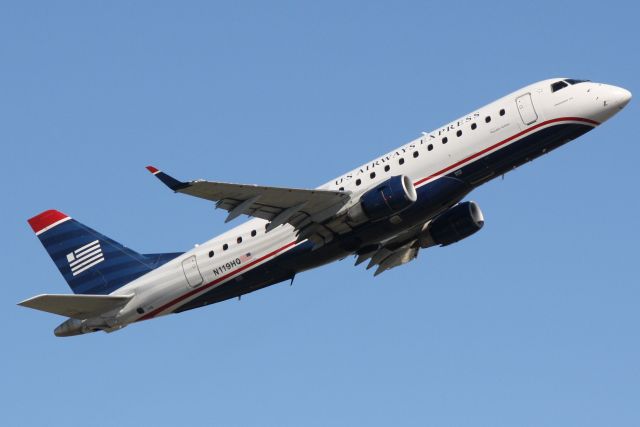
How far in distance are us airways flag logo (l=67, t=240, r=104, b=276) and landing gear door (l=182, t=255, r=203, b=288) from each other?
18.5 feet

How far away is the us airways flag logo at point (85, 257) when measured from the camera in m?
54.0

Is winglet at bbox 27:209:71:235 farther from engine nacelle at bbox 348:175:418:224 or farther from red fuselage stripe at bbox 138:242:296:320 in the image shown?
engine nacelle at bbox 348:175:418:224

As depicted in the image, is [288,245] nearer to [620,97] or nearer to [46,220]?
[46,220]

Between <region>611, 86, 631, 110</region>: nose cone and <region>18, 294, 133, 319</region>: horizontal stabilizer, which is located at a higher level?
<region>611, 86, 631, 110</region>: nose cone

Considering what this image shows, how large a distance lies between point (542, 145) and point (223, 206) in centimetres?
1342

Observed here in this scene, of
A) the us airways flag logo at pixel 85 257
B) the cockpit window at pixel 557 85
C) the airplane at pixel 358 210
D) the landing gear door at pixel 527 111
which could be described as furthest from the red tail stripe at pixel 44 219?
the cockpit window at pixel 557 85

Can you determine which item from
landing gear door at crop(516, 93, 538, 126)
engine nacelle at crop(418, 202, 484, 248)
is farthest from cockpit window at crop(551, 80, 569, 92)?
engine nacelle at crop(418, 202, 484, 248)

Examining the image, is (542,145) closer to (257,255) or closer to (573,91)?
(573,91)

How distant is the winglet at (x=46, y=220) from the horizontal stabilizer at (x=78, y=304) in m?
6.21

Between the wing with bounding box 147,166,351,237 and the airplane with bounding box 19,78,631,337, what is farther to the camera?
the airplane with bounding box 19,78,631,337

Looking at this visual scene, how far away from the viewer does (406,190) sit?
1775 inches

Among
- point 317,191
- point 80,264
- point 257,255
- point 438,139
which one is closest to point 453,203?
point 438,139

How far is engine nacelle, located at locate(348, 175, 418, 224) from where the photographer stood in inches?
1770

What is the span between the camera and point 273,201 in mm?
45688
